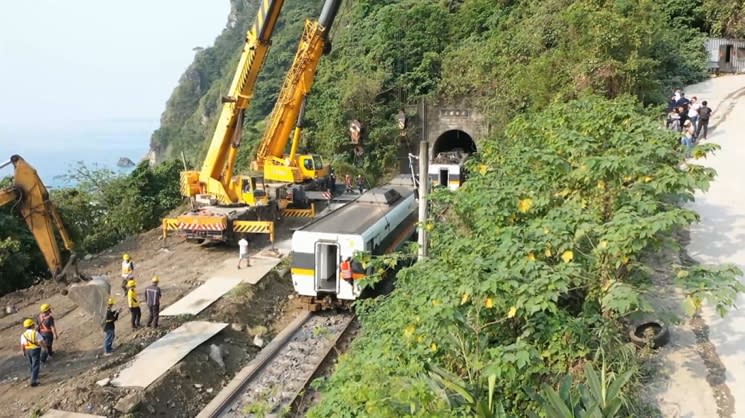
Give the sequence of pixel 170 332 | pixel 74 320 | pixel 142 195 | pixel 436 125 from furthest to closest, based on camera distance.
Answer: pixel 436 125
pixel 142 195
pixel 74 320
pixel 170 332

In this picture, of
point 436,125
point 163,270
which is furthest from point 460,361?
point 436,125

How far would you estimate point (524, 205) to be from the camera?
723 centimetres

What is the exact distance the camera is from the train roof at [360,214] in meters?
12.9

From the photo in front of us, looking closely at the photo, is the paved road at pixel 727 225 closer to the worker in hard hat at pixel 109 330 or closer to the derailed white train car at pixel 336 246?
the derailed white train car at pixel 336 246

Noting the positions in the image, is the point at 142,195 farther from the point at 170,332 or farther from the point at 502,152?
the point at 502,152

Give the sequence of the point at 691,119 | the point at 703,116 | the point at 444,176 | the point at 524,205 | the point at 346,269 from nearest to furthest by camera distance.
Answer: the point at 524,205 → the point at 346,269 → the point at 703,116 → the point at 691,119 → the point at 444,176

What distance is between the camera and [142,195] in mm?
23625

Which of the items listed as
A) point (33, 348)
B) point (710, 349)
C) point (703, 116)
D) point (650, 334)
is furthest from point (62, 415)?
point (703, 116)

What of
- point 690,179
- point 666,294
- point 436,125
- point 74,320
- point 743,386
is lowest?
point 74,320

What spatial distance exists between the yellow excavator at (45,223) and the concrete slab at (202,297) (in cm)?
199

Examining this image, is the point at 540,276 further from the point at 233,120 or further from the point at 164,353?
the point at 233,120

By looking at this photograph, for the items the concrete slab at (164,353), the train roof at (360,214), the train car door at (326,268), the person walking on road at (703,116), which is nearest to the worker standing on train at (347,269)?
the train car door at (326,268)

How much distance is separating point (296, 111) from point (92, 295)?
423 inches

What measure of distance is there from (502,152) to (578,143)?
10.2ft
